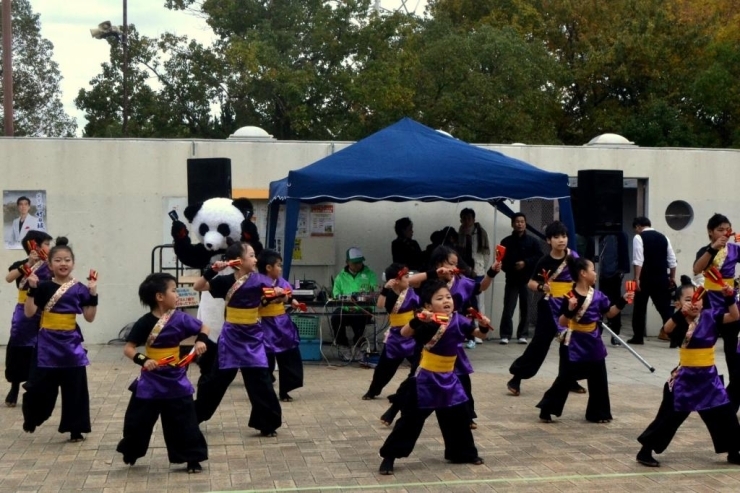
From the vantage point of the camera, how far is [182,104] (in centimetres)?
3334

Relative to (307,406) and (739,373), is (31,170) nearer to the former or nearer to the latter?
(307,406)

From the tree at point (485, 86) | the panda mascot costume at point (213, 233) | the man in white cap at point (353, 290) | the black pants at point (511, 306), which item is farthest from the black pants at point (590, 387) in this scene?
the tree at point (485, 86)

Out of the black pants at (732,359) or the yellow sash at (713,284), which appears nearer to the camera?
the black pants at (732,359)

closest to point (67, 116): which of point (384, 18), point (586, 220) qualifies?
point (384, 18)

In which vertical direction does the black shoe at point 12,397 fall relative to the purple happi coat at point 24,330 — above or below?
below

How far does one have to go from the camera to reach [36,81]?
43938mm

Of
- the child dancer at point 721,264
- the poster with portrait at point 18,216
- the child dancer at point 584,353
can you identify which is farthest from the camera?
the poster with portrait at point 18,216

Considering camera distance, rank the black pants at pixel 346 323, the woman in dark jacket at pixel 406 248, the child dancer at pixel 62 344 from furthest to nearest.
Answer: the woman in dark jacket at pixel 406 248
the black pants at pixel 346 323
the child dancer at pixel 62 344

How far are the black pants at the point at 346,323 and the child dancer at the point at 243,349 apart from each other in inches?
175

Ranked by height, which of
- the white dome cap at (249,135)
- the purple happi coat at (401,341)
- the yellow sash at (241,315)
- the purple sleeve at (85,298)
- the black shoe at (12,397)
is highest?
the white dome cap at (249,135)

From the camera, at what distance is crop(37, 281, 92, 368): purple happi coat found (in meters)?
8.28

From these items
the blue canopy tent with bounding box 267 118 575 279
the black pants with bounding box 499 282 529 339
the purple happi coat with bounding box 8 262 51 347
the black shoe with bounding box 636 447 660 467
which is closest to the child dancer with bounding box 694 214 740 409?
the black shoe with bounding box 636 447 660 467

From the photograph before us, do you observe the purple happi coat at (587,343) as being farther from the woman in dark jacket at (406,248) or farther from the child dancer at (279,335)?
the woman in dark jacket at (406,248)

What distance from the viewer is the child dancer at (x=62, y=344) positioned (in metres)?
8.28
